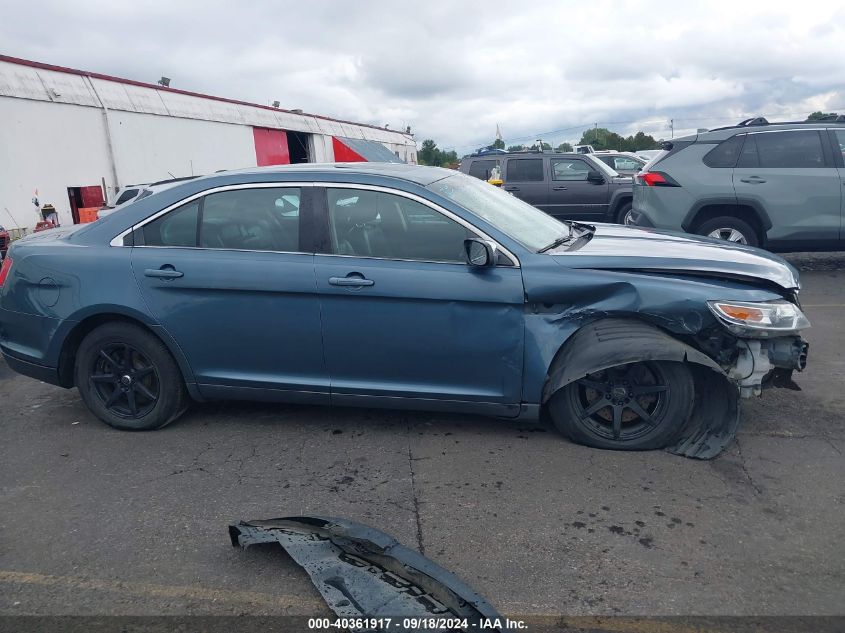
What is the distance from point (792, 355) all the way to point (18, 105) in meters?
18.0

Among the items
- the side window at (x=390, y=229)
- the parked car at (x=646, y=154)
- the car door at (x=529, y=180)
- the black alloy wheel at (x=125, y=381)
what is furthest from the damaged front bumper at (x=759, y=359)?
the parked car at (x=646, y=154)

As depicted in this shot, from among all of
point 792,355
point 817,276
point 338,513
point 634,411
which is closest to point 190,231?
point 338,513

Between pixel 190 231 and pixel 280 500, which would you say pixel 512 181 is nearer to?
pixel 190 231

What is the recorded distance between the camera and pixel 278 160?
31.1 m

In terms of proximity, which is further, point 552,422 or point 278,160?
point 278,160

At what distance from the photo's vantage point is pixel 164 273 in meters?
4.48

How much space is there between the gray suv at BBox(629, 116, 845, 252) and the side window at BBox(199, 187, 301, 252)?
6459mm

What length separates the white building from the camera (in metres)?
17.0

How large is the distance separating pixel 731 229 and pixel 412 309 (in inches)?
262

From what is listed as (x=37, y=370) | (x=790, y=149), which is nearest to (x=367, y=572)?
(x=37, y=370)

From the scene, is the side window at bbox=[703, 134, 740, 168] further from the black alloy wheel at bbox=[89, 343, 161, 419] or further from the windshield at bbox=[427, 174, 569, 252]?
the black alloy wheel at bbox=[89, 343, 161, 419]

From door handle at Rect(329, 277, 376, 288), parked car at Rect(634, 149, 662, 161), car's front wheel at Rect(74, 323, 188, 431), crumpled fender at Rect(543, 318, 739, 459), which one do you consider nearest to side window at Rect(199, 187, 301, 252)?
door handle at Rect(329, 277, 376, 288)

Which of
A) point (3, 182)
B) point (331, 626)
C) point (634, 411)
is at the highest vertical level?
point (3, 182)

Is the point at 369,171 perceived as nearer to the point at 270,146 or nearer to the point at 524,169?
the point at 524,169
